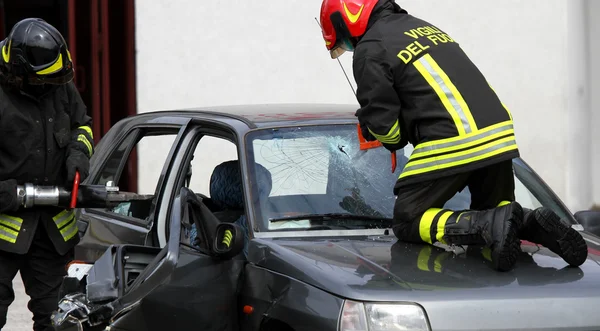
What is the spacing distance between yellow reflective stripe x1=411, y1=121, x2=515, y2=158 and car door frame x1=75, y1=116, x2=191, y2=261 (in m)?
1.34

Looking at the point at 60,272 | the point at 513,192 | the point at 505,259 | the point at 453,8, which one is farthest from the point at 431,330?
the point at 453,8

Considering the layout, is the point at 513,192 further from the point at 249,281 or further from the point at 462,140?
the point at 249,281

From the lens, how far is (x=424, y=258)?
3.86 meters

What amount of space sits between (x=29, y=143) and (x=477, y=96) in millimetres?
2140

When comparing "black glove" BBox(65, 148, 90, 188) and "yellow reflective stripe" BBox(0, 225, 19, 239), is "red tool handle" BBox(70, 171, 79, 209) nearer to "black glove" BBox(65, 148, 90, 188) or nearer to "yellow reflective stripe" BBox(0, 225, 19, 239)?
"black glove" BBox(65, 148, 90, 188)

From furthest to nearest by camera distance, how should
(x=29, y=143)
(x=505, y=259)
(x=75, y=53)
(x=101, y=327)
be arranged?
(x=75, y=53) → (x=29, y=143) → (x=101, y=327) → (x=505, y=259)

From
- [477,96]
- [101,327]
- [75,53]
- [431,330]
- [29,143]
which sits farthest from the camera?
[75,53]

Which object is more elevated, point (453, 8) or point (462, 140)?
point (453, 8)

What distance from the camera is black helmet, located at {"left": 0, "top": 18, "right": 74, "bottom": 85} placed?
4895 mm

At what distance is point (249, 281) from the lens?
158 inches

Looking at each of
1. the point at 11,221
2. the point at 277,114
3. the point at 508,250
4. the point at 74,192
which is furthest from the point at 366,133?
the point at 11,221

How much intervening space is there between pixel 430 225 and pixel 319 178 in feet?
2.02

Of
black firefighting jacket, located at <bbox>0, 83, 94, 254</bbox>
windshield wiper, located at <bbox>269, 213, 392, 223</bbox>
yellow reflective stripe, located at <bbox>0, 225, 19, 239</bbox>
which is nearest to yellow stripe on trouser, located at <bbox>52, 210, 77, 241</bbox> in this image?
black firefighting jacket, located at <bbox>0, 83, 94, 254</bbox>

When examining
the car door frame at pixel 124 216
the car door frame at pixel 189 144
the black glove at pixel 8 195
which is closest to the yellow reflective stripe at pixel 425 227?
the car door frame at pixel 189 144
